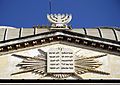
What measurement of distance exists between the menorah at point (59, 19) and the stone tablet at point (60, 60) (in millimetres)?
2599

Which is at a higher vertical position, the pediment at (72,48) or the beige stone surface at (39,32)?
the beige stone surface at (39,32)

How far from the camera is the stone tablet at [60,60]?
31.9m

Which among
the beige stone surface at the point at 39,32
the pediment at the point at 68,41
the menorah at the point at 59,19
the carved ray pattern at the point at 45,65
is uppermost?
the menorah at the point at 59,19

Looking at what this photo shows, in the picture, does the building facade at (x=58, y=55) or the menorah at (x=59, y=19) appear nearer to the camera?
the building facade at (x=58, y=55)

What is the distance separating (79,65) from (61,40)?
2.54 m

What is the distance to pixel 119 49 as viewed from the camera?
110 feet

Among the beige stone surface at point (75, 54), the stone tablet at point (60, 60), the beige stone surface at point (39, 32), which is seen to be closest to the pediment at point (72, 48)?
the beige stone surface at point (75, 54)

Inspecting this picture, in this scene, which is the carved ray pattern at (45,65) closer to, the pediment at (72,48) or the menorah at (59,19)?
the pediment at (72,48)

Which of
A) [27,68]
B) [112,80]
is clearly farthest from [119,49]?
[27,68]

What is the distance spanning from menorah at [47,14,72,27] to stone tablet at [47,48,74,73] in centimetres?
260

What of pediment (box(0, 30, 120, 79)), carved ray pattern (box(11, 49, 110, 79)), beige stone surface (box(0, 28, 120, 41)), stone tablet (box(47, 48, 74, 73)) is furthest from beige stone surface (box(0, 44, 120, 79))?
beige stone surface (box(0, 28, 120, 41))

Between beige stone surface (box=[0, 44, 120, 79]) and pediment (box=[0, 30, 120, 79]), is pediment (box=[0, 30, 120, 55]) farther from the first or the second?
beige stone surface (box=[0, 44, 120, 79])

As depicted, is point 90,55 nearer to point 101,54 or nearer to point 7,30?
point 101,54

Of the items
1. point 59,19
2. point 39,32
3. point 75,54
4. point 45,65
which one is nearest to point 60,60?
point 45,65
